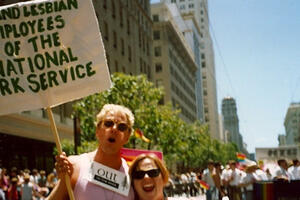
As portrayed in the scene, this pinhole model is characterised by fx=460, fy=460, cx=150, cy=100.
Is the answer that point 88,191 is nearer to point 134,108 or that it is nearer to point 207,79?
point 134,108

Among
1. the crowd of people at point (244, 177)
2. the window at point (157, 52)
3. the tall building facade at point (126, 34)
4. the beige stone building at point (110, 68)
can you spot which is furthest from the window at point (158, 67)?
the crowd of people at point (244, 177)

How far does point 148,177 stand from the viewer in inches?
134

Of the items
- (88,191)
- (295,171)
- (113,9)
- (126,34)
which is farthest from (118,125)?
(126,34)

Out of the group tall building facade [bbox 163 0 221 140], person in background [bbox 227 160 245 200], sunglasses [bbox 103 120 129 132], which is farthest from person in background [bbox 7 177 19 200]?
tall building facade [bbox 163 0 221 140]

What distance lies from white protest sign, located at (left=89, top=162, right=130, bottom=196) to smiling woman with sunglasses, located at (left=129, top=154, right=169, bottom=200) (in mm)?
72

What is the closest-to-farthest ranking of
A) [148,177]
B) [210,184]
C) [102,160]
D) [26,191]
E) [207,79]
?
[148,177] → [102,160] → [26,191] → [210,184] → [207,79]

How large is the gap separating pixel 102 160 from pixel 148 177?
0.40 meters

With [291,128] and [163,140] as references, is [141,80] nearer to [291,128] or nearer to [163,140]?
[163,140]

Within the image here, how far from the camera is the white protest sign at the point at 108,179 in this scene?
345 centimetres

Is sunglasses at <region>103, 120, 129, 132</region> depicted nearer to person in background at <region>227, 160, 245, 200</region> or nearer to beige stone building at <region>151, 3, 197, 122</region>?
person in background at <region>227, 160, 245, 200</region>

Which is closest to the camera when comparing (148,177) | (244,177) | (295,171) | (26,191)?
(148,177)

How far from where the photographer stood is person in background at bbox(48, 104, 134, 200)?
339cm

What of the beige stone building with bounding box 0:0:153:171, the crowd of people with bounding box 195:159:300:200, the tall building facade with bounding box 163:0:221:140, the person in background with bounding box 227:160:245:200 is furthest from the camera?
the tall building facade with bounding box 163:0:221:140

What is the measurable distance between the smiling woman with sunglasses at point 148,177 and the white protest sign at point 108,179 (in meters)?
0.07
